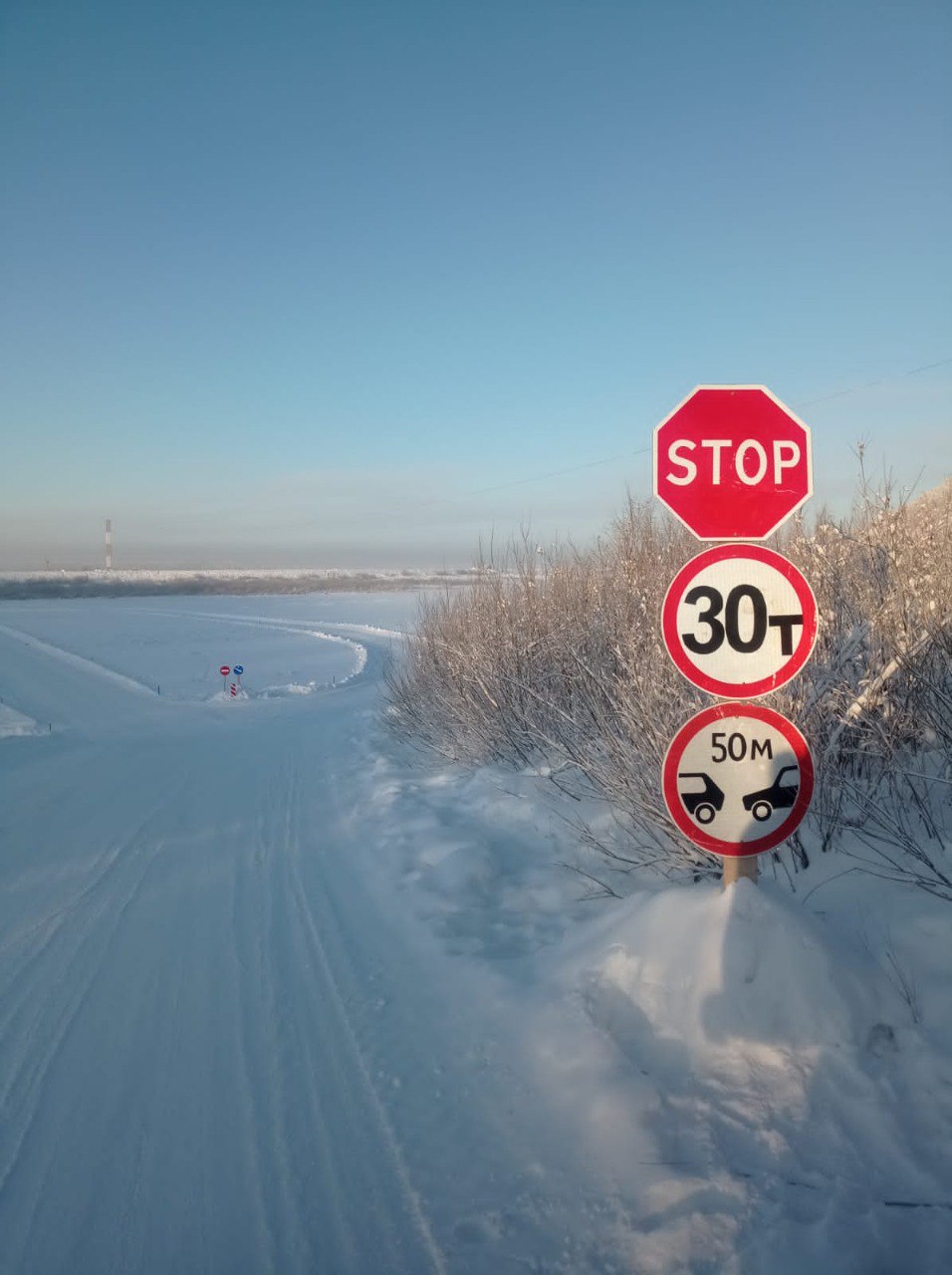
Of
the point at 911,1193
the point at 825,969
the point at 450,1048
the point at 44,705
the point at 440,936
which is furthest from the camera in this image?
the point at 44,705

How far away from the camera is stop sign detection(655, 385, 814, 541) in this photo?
3039mm

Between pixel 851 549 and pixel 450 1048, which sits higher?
pixel 851 549

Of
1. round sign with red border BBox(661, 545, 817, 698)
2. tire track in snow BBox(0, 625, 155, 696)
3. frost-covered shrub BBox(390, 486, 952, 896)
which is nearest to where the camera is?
round sign with red border BBox(661, 545, 817, 698)

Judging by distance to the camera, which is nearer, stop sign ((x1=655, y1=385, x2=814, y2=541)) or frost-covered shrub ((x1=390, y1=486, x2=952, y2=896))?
stop sign ((x1=655, y1=385, x2=814, y2=541))

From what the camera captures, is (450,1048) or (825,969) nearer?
(825,969)

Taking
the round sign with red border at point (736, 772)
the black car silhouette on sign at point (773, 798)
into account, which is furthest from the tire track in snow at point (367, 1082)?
the black car silhouette on sign at point (773, 798)

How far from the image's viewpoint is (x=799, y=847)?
13.6 ft

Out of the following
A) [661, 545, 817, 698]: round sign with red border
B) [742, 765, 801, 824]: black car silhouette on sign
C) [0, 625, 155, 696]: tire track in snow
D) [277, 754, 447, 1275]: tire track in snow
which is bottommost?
[0, 625, 155, 696]: tire track in snow

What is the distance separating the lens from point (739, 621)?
3.05 meters

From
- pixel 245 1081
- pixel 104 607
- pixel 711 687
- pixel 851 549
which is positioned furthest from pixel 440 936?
pixel 104 607

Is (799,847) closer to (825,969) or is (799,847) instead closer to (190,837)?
(825,969)

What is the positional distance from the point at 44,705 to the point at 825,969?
676 inches

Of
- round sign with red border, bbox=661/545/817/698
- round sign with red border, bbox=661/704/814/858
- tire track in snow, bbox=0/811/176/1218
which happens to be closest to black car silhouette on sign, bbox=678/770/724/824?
round sign with red border, bbox=661/704/814/858

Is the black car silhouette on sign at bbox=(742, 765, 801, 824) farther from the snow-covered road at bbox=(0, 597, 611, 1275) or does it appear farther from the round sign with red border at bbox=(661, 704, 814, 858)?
the snow-covered road at bbox=(0, 597, 611, 1275)
